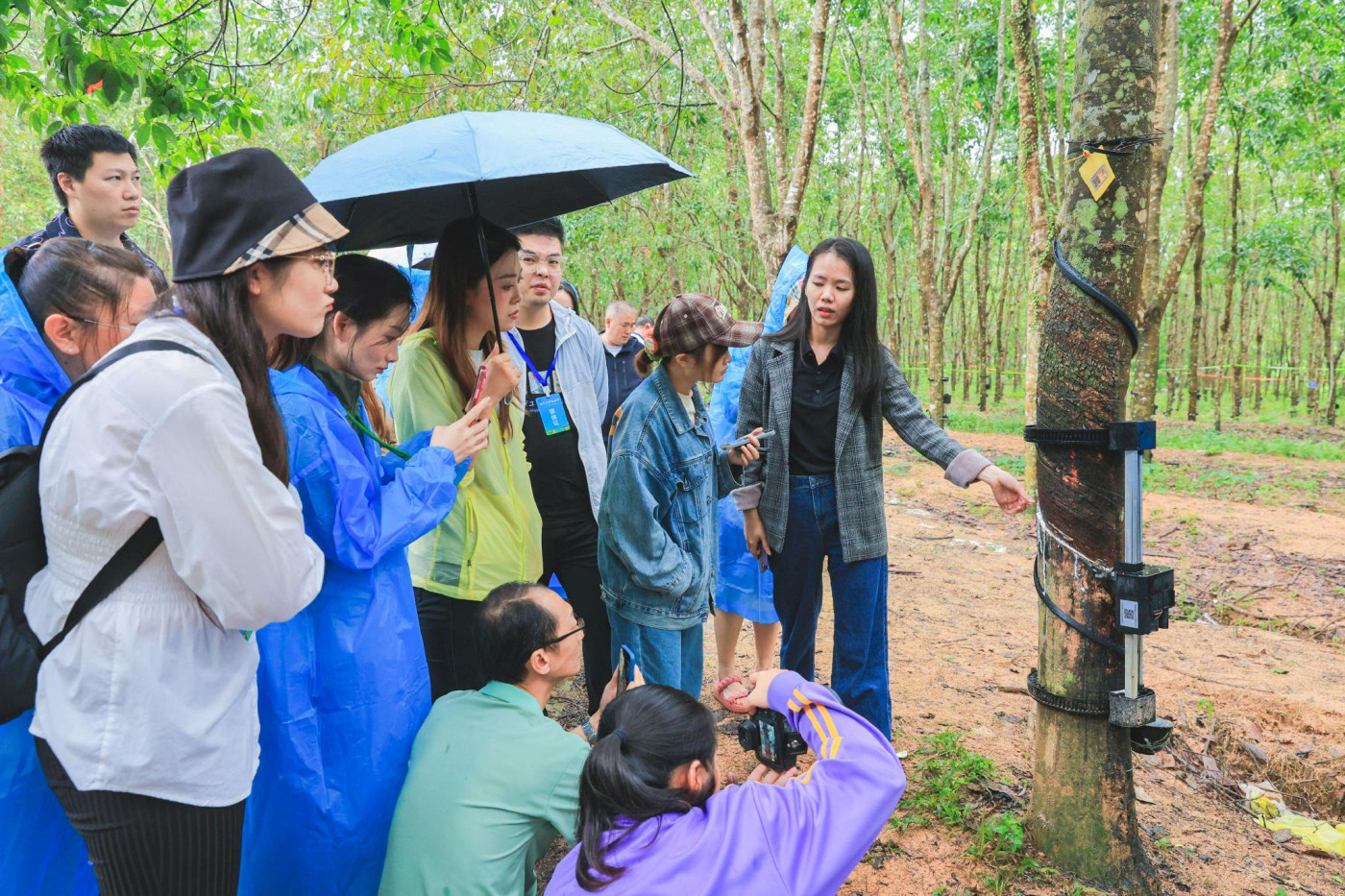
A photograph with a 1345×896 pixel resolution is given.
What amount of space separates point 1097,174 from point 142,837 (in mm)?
2737

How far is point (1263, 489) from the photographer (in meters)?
10.7

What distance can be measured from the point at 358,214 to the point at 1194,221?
36.7ft

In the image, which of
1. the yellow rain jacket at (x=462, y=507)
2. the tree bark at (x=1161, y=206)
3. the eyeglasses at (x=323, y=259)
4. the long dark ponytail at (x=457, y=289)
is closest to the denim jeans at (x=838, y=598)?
the yellow rain jacket at (x=462, y=507)

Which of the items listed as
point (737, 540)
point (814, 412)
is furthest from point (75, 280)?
point (737, 540)

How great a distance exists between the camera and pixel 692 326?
107 inches

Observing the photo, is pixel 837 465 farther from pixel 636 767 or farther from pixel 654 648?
pixel 636 767

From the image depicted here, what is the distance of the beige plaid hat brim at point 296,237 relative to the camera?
144 cm

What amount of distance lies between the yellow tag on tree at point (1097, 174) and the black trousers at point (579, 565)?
1921 mm

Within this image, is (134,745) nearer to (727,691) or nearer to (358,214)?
(727,691)

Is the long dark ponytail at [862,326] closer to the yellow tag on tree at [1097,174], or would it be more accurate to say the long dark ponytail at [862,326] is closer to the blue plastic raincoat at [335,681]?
the yellow tag on tree at [1097,174]

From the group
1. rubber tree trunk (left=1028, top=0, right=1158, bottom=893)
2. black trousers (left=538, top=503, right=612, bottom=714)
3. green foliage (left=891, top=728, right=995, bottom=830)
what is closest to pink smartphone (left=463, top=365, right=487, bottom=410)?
black trousers (left=538, top=503, right=612, bottom=714)

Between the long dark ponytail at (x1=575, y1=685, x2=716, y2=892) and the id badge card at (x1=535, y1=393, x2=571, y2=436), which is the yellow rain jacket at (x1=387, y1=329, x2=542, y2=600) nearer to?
the id badge card at (x1=535, y1=393, x2=571, y2=436)

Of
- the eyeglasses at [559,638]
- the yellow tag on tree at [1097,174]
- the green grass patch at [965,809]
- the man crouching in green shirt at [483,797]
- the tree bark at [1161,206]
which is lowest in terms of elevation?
the green grass patch at [965,809]

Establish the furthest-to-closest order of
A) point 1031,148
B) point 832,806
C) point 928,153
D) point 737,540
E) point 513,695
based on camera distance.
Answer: point 928,153 < point 1031,148 < point 737,540 < point 513,695 < point 832,806
